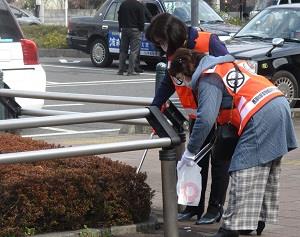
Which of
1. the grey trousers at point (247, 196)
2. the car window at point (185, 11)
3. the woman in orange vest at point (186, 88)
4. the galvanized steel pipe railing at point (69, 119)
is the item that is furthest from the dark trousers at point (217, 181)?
the car window at point (185, 11)

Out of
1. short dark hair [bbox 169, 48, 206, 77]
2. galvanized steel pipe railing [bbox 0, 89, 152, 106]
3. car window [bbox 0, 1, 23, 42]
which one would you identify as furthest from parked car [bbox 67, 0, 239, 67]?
short dark hair [bbox 169, 48, 206, 77]

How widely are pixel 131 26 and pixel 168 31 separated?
15.4 meters

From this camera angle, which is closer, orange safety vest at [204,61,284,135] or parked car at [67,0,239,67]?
orange safety vest at [204,61,284,135]

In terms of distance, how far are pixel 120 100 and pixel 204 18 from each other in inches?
645

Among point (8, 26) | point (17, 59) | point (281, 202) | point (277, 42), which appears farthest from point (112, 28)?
point (281, 202)

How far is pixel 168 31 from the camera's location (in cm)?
626

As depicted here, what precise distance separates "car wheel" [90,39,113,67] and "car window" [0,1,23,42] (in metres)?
11.2

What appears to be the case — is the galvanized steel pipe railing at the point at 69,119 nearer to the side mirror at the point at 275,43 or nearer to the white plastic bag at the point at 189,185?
the white plastic bag at the point at 189,185

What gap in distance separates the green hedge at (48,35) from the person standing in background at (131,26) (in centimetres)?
868

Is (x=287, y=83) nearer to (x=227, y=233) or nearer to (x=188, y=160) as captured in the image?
(x=227, y=233)

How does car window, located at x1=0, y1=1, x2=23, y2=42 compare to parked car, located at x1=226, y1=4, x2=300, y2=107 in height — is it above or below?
above

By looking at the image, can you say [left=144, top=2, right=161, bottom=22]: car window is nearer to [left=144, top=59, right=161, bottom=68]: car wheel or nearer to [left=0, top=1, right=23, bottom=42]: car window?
[left=144, top=59, right=161, bottom=68]: car wheel

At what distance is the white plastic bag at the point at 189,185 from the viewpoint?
6.04 meters

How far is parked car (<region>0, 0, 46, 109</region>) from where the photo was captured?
477 inches
